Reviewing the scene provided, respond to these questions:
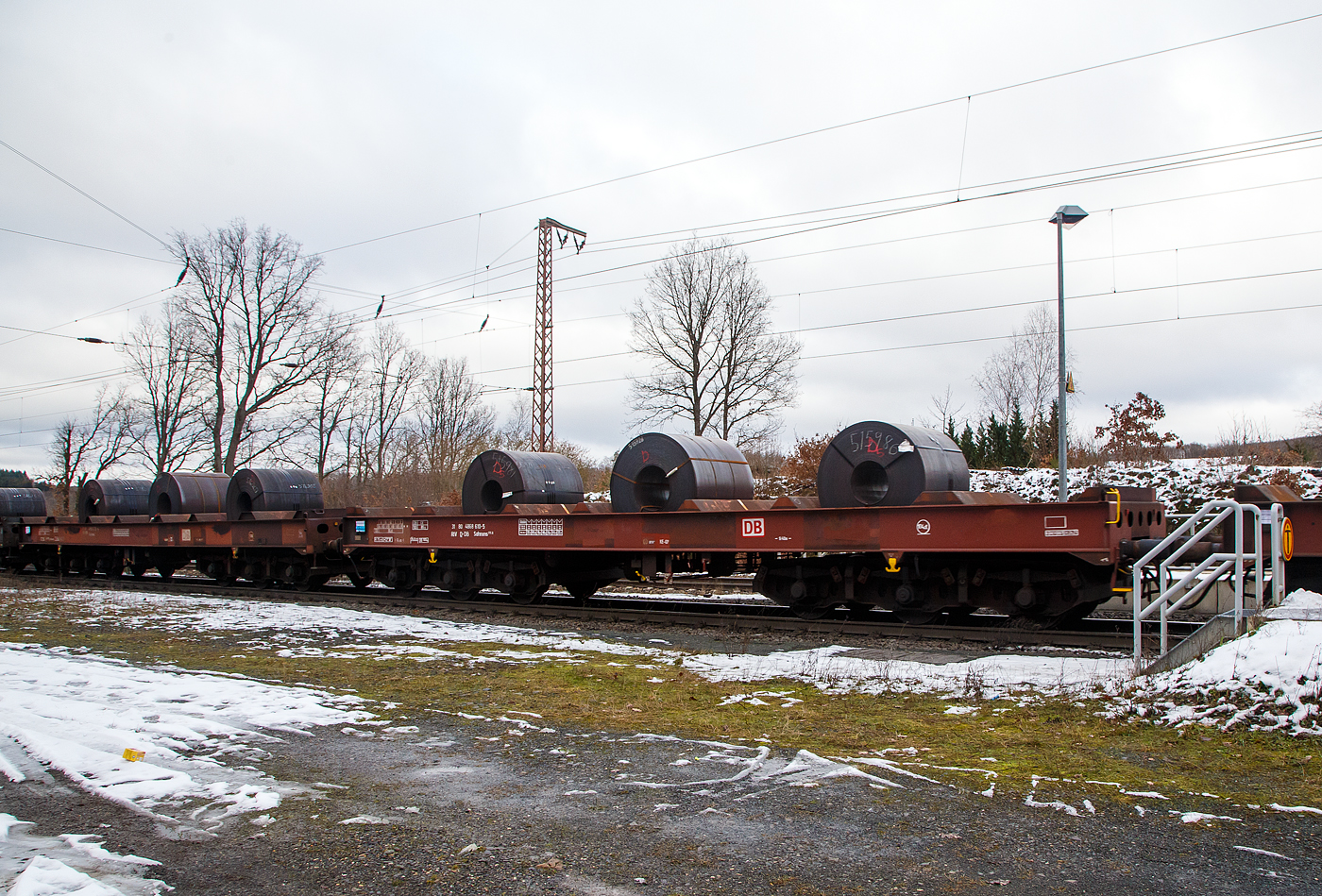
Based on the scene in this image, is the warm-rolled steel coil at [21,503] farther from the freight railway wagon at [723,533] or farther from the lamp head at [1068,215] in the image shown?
the lamp head at [1068,215]

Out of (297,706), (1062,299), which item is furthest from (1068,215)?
(297,706)

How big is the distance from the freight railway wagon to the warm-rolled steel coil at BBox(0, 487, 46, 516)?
10.3 meters

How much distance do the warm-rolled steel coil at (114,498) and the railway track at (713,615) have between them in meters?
3.09

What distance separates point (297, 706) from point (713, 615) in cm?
697

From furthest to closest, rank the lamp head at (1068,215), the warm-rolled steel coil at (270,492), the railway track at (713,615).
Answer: the warm-rolled steel coil at (270,492)
the lamp head at (1068,215)
the railway track at (713,615)

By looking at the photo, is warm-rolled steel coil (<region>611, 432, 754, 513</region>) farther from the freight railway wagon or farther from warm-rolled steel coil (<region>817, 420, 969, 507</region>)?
warm-rolled steel coil (<region>817, 420, 969, 507</region>)

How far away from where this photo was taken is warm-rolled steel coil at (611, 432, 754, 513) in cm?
1298

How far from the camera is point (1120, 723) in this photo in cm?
593

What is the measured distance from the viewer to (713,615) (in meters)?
12.6

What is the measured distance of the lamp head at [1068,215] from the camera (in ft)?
57.5

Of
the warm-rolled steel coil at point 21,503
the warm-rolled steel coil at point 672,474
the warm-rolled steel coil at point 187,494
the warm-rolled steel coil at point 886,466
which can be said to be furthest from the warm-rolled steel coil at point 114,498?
the warm-rolled steel coil at point 886,466

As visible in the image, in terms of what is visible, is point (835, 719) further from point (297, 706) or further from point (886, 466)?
point (886, 466)

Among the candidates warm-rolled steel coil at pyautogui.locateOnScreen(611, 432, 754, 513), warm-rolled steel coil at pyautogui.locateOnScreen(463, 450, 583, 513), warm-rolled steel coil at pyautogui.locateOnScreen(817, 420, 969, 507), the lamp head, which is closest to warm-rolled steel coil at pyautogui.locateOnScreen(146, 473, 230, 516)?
warm-rolled steel coil at pyautogui.locateOnScreen(463, 450, 583, 513)

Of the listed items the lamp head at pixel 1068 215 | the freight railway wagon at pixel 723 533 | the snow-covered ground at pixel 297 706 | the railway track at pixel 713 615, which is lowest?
the railway track at pixel 713 615
